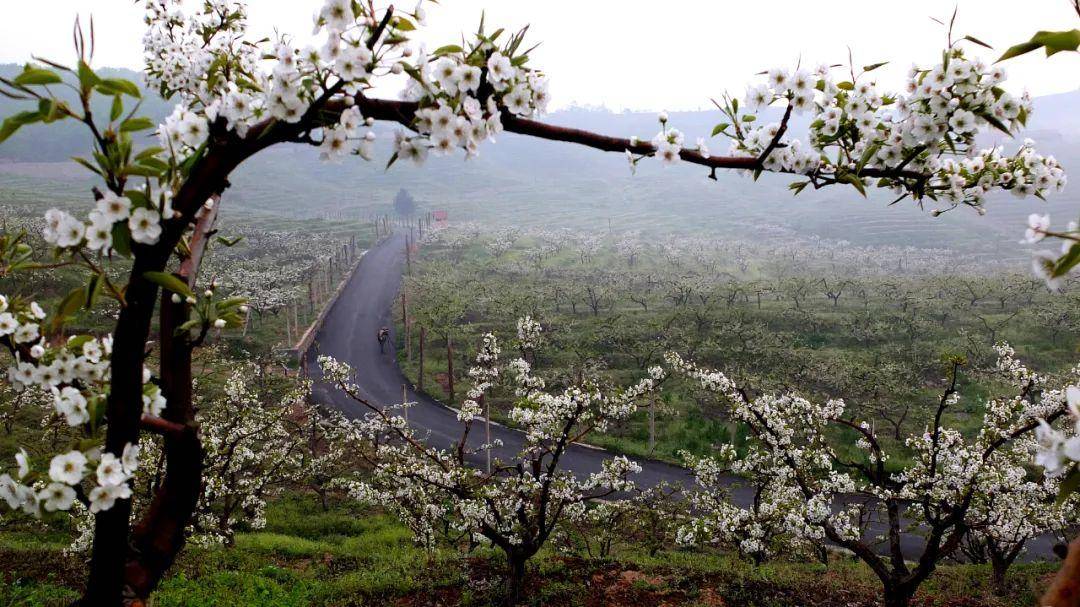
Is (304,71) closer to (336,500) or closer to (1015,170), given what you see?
(1015,170)

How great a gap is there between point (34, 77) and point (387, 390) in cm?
2868

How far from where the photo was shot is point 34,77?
1.30 meters

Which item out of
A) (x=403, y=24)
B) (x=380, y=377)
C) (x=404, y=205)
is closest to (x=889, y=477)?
(x=403, y=24)

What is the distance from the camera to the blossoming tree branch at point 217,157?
141 cm

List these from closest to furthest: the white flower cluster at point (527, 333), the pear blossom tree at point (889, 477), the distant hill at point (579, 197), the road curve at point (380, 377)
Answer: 1. the pear blossom tree at point (889, 477)
2. the white flower cluster at point (527, 333)
3. the road curve at point (380, 377)
4. the distant hill at point (579, 197)

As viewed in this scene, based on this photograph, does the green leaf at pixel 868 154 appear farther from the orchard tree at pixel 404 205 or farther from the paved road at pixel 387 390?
the orchard tree at pixel 404 205

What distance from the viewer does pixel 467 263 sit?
5972 centimetres

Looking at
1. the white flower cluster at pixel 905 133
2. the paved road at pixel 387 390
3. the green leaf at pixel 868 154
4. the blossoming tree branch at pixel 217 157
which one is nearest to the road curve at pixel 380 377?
the paved road at pixel 387 390

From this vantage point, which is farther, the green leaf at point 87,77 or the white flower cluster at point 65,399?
the white flower cluster at point 65,399

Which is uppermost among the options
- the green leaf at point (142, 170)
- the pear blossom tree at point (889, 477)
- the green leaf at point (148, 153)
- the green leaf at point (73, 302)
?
the green leaf at point (148, 153)

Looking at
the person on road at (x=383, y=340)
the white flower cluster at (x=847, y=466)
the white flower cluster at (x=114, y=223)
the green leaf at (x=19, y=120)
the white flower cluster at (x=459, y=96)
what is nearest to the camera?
the green leaf at (x=19, y=120)

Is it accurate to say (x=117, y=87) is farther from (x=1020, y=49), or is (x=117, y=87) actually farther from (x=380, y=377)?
(x=380, y=377)

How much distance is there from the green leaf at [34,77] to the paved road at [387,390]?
1100 cm

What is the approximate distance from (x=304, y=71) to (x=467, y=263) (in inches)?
2311
